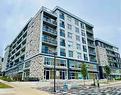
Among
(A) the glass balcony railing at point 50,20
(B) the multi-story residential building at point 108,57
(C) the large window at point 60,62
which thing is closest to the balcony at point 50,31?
(A) the glass balcony railing at point 50,20

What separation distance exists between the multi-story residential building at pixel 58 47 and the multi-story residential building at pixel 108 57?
10.5m

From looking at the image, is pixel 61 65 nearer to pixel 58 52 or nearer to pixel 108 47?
pixel 58 52

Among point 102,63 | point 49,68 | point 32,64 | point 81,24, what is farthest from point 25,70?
point 102,63

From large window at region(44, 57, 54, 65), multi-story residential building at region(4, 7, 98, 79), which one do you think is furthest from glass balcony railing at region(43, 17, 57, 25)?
large window at region(44, 57, 54, 65)

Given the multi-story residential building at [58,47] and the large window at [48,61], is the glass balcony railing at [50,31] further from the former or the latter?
the large window at [48,61]

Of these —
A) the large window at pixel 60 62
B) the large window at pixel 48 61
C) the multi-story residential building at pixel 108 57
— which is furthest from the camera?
the multi-story residential building at pixel 108 57

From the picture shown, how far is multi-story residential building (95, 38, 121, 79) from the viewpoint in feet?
199

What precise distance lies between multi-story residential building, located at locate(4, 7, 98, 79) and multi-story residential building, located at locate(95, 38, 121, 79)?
10.5 m

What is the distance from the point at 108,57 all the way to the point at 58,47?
4011 centimetres

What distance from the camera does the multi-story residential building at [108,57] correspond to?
→ 199 ft

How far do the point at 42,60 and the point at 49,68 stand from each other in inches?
122

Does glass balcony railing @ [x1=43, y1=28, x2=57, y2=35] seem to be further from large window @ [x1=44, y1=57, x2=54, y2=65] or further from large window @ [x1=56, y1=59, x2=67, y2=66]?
large window @ [x1=56, y1=59, x2=67, y2=66]

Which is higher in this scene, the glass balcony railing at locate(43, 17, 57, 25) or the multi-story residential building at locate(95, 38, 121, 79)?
the glass balcony railing at locate(43, 17, 57, 25)

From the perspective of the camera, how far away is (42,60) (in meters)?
33.5
